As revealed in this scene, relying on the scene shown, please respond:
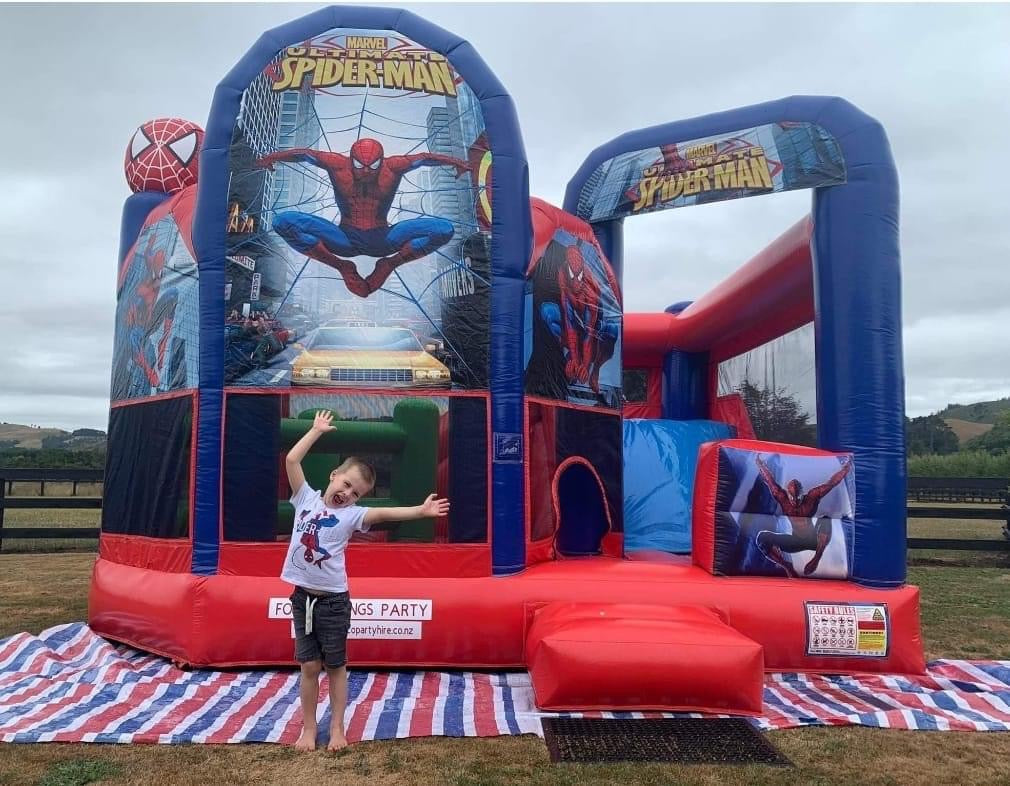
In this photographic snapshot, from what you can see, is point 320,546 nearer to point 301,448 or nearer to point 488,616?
point 301,448

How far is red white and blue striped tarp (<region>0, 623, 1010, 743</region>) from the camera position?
10.8ft

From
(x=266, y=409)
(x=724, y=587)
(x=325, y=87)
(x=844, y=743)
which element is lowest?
(x=844, y=743)

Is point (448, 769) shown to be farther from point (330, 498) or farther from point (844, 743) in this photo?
point (844, 743)

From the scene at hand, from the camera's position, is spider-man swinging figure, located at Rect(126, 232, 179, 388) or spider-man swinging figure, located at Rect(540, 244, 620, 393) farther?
spider-man swinging figure, located at Rect(540, 244, 620, 393)

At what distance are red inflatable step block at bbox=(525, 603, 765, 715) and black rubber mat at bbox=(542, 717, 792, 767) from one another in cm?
8

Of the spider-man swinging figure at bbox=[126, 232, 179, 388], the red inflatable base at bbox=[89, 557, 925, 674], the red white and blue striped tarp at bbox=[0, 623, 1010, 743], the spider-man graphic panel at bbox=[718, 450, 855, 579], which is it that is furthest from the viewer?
the spider-man swinging figure at bbox=[126, 232, 179, 388]

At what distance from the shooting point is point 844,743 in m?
3.24

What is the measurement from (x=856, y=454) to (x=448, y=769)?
122 inches

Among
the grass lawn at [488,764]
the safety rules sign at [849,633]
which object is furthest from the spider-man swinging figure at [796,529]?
the grass lawn at [488,764]

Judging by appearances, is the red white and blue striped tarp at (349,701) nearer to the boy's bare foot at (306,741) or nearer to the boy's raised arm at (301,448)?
the boy's bare foot at (306,741)

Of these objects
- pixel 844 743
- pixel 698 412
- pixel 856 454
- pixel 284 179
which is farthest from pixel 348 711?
pixel 698 412

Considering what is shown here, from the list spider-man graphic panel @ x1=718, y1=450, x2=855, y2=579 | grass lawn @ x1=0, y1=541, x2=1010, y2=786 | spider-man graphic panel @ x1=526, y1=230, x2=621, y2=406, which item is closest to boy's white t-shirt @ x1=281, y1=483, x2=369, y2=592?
grass lawn @ x1=0, y1=541, x2=1010, y2=786

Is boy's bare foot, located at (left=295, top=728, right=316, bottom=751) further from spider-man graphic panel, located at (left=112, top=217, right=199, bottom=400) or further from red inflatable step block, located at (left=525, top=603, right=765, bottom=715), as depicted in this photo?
spider-man graphic panel, located at (left=112, top=217, right=199, bottom=400)

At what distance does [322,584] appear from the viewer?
3.15m
